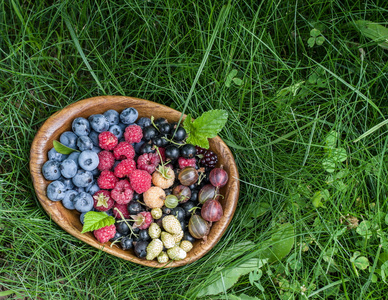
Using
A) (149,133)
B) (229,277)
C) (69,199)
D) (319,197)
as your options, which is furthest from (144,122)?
(319,197)

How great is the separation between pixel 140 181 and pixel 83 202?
0.35 metres

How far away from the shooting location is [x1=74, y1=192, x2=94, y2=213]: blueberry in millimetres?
1974

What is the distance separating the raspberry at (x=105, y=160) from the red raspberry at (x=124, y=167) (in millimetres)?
63

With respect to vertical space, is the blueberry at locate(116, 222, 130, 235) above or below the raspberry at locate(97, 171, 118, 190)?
below

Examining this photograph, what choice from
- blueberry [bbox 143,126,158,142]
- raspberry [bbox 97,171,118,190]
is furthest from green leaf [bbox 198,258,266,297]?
blueberry [bbox 143,126,158,142]

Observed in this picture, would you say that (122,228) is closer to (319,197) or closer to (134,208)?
(134,208)

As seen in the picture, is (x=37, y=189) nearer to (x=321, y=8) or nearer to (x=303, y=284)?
(x=303, y=284)

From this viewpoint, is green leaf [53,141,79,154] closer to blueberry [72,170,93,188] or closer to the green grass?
blueberry [72,170,93,188]

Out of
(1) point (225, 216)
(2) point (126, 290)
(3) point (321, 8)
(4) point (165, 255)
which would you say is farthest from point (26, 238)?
(3) point (321, 8)

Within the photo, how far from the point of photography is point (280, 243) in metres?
2.12

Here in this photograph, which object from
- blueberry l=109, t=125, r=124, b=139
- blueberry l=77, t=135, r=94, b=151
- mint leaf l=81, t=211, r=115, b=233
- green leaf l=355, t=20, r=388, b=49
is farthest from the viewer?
green leaf l=355, t=20, r=388, b=49

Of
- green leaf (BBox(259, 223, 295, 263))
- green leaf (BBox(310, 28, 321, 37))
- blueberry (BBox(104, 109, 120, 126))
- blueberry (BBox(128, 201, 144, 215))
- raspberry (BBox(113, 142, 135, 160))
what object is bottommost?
green leaf (BBox(259, 223, 295, 263))

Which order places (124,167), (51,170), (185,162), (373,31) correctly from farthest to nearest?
(373,31) < (185,162) < (124,167) < (51,170)

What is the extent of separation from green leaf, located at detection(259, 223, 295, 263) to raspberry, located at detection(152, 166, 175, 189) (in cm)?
69
